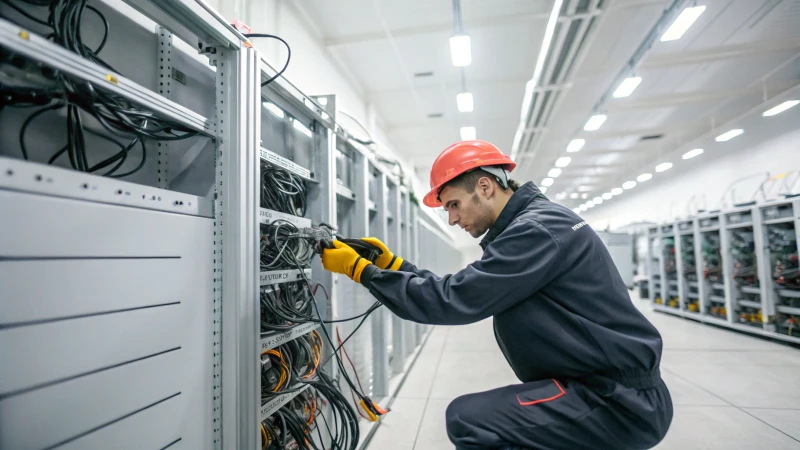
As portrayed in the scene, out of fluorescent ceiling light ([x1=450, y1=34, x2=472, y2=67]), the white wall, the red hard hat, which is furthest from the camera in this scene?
the white wall

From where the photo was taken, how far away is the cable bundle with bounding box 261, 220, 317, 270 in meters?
1.39

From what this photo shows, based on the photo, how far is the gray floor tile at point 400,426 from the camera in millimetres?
2098

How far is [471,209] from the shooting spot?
1480 mm

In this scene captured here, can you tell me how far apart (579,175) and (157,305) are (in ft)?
40.6

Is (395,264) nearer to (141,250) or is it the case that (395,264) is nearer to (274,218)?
(274,218)

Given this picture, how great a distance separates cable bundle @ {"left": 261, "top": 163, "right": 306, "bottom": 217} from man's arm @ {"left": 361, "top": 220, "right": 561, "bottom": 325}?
728 mm

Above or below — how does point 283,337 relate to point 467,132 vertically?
below

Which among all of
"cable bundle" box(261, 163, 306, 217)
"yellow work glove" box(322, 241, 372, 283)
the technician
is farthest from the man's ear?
"cable bundle" box(261, 163, 306, 217)

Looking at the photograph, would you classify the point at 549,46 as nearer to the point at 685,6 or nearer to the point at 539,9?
the point at 539,9

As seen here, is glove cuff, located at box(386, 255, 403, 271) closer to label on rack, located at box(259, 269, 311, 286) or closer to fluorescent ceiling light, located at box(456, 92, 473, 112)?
label on rack, located at box(259, 269, 311, 286)

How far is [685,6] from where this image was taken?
3.10 m

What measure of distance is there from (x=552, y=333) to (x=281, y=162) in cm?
124

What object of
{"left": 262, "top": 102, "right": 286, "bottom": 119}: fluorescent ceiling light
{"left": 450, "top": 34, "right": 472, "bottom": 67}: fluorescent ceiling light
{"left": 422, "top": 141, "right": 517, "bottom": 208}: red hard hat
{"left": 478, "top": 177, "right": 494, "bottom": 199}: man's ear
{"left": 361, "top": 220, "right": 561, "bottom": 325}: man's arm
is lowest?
{"left": 361, "top": 220, "right": 561, "bottom": 325}: man's arm

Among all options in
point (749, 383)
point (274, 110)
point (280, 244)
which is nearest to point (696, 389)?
point (749, 383)
